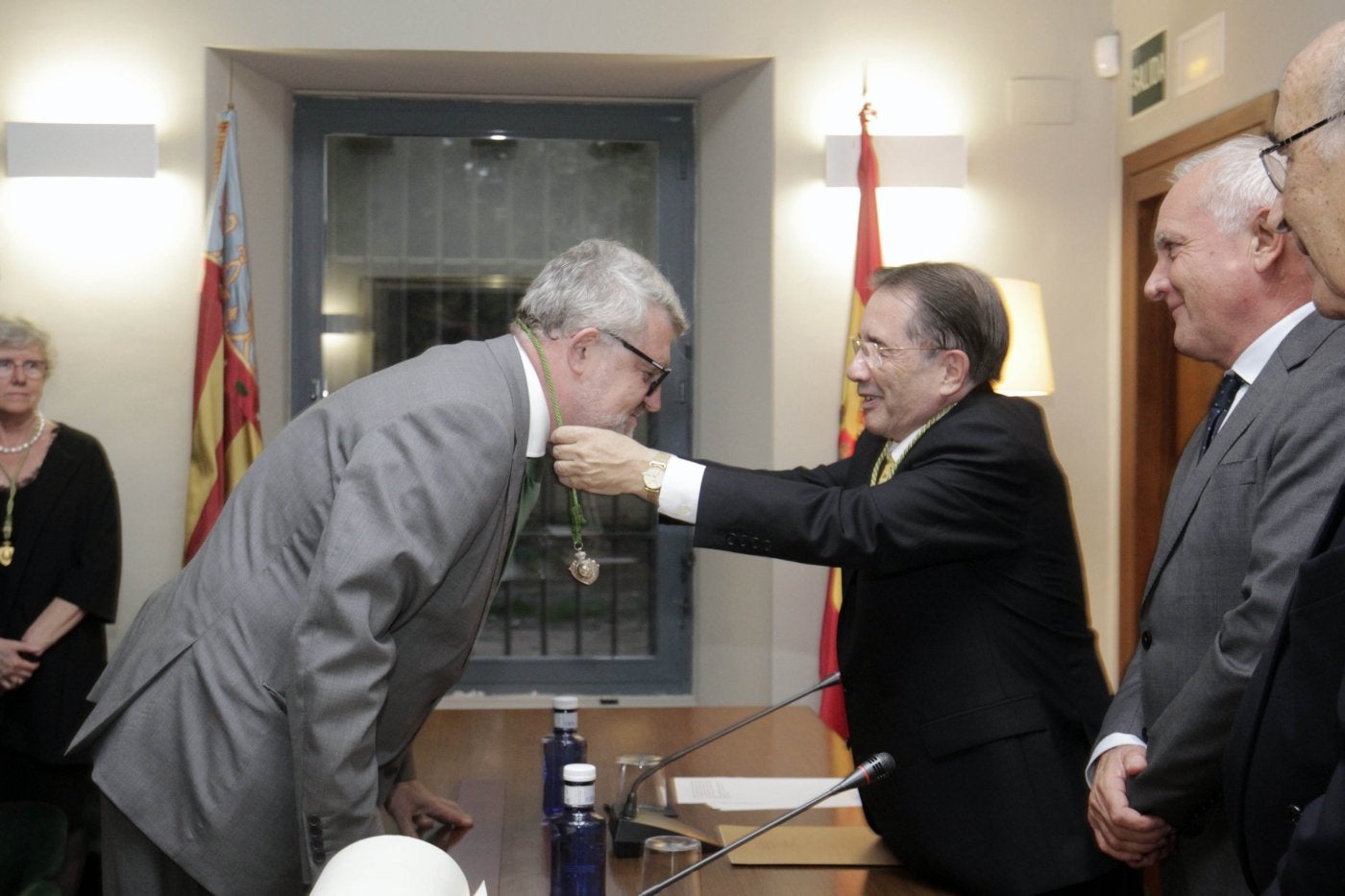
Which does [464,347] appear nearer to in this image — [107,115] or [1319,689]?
[1319,689]

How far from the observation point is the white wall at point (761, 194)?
15.0ft

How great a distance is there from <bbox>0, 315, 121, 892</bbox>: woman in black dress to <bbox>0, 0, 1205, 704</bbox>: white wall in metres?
0.65

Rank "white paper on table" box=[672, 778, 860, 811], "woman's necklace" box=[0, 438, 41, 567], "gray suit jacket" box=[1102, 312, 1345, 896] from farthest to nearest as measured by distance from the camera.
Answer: "woman's necklace" box=[0, 438, 41, 567]
"white paper on table" box=[672, 778, 860, 811]
"gray suit jacket" box=[1102, 312, 1345, 896]

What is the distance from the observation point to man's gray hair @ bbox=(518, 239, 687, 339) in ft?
6.68

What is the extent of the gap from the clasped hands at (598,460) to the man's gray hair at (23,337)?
2.47 m

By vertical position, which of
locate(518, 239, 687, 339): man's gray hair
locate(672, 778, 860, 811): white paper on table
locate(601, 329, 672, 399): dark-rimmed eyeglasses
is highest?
locate(518, 239, 687, 339): man's gray hair

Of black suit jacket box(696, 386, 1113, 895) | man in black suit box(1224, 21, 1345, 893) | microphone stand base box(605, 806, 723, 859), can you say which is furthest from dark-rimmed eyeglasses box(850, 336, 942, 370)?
man in black suit box(1224, 21, 1345, 893)

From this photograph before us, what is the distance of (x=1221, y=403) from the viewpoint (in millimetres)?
1885

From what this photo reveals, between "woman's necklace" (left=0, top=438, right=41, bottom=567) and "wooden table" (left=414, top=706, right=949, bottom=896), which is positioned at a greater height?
"woman's necklace" (left=0, top=438, right=41, bottom=567)

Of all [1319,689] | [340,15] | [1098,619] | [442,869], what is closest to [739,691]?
[1098,619]

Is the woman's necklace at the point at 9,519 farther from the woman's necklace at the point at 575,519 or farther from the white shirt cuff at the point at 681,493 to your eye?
the white shirt cuff at the point at 681,493

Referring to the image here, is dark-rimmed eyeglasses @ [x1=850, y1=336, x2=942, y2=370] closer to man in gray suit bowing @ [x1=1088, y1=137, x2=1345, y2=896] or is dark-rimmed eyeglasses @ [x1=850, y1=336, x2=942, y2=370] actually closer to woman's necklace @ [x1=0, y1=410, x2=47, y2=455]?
man in gray suit bowing @ [x1=1088, y1=137, x2=1345, y2=896]

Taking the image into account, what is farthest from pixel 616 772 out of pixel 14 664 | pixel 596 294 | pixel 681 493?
pixel 14 664

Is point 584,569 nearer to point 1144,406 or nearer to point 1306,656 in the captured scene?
point 1306,656
